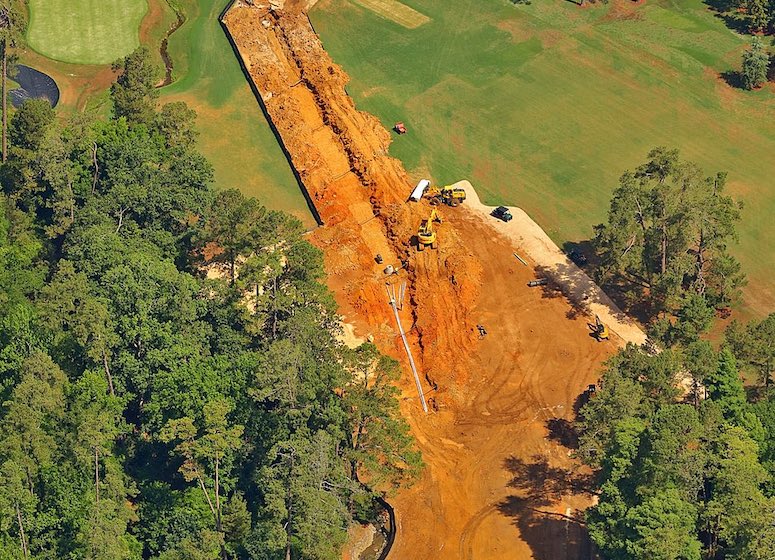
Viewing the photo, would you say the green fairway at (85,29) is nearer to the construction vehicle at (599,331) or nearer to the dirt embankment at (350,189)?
the dirt embankment at (350,189)

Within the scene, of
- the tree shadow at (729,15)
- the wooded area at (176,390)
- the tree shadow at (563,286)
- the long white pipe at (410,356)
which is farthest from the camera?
the tree shadow at (729,15)

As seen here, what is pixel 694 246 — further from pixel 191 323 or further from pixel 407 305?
pixel 191 323

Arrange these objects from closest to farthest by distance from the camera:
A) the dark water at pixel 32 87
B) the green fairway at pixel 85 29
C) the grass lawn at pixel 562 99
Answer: the grass lawn at pixel 562 99
the dark water at pixel 32 87
the green fairway at pixel 85 29

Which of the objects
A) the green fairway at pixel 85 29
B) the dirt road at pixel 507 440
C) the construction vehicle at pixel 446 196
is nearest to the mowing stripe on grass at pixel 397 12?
the green fairway at pixel 85 29

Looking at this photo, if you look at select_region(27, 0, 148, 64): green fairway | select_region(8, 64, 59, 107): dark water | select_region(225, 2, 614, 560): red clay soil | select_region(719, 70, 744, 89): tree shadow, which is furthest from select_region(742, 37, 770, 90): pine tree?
select_region(8, 64, 59, 107): dark water

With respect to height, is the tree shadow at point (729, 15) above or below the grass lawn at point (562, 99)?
above

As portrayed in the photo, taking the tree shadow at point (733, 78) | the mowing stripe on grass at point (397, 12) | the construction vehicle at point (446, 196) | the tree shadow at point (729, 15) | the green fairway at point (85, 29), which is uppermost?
the tree shadow at point (729, 15)

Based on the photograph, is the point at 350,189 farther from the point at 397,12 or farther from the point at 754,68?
the point at 754,68

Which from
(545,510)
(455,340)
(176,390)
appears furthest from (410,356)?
(176,390)
